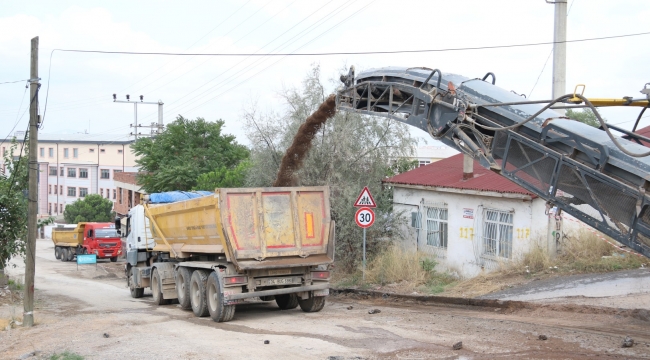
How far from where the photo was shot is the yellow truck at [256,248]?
39.8ft

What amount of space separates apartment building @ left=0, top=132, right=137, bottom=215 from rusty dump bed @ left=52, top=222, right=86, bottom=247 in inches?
1174

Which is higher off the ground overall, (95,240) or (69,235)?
(69,235)

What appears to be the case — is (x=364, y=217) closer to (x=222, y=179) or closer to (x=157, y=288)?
(x=157, y=288)

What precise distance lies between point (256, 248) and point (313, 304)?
2.02m

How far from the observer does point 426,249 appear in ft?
65.6

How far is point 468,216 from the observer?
18.3 m

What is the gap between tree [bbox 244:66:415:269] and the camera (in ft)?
66.6

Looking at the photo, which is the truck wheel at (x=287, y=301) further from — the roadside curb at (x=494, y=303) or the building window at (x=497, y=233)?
the building window at (x=497, y=233)

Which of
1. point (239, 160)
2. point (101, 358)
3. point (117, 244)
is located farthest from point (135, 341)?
point (117, 244)

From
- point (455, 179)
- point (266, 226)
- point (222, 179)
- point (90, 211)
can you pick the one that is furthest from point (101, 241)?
point (266, 226)

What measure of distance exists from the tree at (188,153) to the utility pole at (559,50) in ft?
65.9

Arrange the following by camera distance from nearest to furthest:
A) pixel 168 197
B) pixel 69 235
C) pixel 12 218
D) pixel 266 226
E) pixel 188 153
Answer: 1. pixel 266 226
2. pixel 168 197
3. pixel 12 218
4. pixel 188 153
5. pixel 69 235

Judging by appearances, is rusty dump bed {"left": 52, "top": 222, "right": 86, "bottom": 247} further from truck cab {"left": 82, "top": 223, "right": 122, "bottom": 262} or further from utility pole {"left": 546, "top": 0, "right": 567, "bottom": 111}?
utility pole {"left": 546, "top": 0, "right": 567, "bottom": 111}

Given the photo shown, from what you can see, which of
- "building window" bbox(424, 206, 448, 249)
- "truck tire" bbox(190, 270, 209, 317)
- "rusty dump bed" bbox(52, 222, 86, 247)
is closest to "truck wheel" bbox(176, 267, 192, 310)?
"truck tire" bbox(190, 270, 209, 317)
